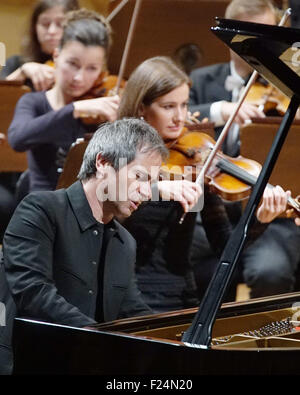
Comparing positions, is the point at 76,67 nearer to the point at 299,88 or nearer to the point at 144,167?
the point at 144,167

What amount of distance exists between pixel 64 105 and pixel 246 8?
0.66 meters

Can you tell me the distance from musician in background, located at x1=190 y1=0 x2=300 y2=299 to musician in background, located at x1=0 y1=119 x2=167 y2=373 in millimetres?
778

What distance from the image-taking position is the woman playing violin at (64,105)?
2500mm

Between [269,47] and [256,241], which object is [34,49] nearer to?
[256,241]

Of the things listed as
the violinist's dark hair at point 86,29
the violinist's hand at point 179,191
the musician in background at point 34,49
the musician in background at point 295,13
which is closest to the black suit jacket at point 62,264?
the violinist's hand at point 179,191

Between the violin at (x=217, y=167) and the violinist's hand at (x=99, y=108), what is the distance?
0.27 meters

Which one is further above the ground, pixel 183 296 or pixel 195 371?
pixel 195 371

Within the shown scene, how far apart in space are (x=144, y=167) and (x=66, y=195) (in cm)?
18

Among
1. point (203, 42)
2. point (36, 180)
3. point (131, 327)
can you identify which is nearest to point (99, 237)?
point (131, 327)

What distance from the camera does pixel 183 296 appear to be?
2275mm

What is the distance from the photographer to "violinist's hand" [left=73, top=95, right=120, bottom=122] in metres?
2.47

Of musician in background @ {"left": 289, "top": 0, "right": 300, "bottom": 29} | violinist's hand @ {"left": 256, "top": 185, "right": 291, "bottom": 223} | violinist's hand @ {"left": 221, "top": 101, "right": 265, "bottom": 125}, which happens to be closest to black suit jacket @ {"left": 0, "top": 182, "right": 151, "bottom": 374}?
violinist's hand @ {"left": 256, "top": 185, "right": 291, "bottom": 223}

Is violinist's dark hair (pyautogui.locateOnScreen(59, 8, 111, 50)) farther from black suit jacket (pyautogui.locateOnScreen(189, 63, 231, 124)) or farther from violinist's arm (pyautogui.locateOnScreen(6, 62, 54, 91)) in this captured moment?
black suit jacket (pyautogui.locateOnScreen(189, 63, 231, 124))

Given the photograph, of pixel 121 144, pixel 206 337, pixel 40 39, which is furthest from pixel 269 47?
pixel 40 39
